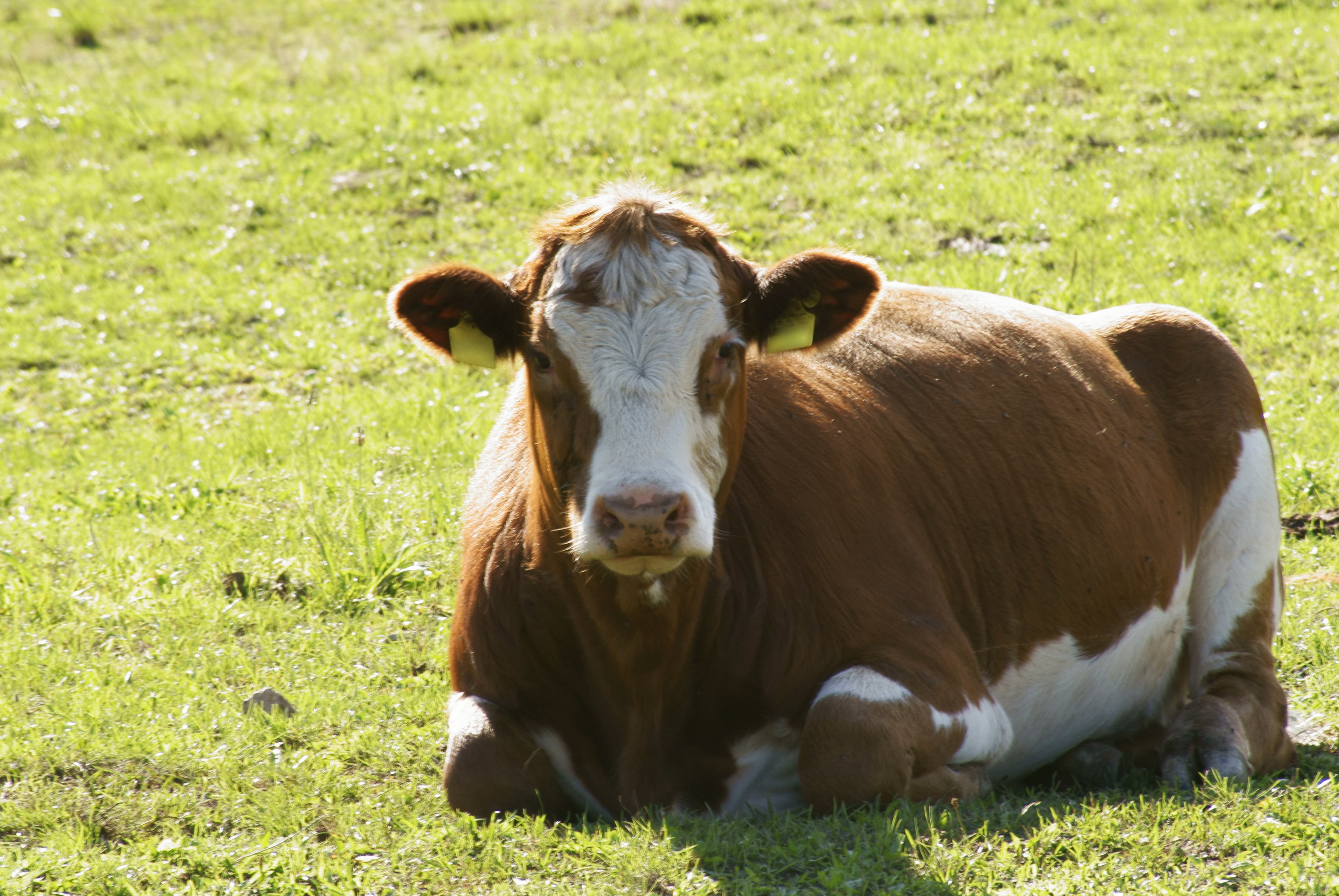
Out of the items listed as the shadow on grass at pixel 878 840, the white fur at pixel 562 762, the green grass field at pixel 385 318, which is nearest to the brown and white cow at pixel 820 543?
the white fur at pixel 562 762

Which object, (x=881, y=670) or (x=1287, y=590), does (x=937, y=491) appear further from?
(x=1287, y=590)

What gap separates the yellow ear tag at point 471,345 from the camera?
4840 mm

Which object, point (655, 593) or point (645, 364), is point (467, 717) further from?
point (645, 364)

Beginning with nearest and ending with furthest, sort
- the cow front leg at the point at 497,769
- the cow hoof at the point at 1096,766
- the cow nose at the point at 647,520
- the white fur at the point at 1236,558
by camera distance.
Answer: the cow nose at the point at 647,520 < the cow front leg at the point at 497,769 < the cow hoof at the point at 1096,766 < the white fur at the point at 1236,558

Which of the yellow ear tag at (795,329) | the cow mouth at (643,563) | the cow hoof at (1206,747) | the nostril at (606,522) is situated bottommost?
the cow hoof at (1206,747)

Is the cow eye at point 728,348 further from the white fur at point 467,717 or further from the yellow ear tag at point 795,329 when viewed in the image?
the white fur at point 467,717

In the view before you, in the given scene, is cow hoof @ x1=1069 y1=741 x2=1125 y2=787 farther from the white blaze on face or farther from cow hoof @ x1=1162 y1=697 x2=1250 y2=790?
the white blaze on face

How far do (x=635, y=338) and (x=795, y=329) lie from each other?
81cm

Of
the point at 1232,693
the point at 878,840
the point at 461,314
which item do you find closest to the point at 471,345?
the point at 461,314

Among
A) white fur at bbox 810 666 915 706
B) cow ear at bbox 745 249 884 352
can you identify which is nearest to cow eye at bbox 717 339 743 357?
cow ear at bbox 745 249 884 352

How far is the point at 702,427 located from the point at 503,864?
1499 mm

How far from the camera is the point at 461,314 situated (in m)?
4.79

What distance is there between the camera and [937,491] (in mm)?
5695

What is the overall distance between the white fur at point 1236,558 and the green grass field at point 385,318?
1.48 feet
